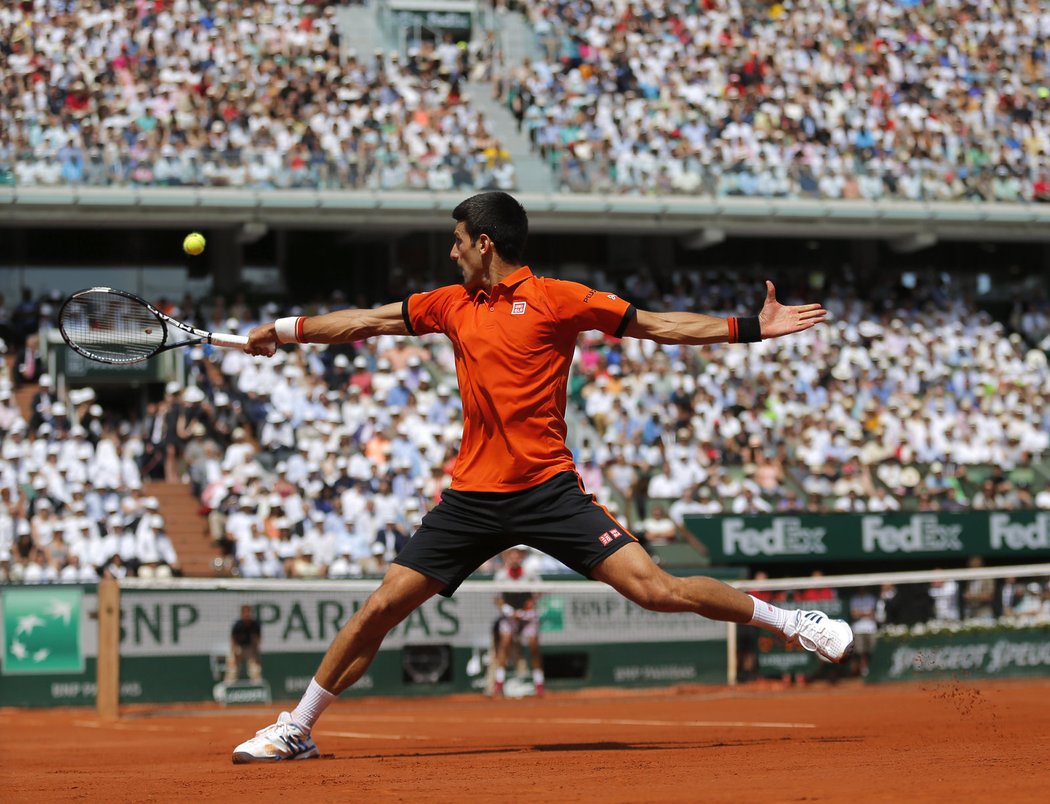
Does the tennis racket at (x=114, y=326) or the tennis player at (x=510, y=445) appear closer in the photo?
the tennis player at (x=510, y=445)

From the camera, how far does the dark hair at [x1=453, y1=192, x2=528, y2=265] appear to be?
7.75 meters

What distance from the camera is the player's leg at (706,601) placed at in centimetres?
748

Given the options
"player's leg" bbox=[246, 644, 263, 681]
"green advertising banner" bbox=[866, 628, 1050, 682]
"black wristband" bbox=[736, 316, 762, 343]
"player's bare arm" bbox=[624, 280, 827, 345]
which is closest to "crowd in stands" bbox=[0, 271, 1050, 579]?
"player's leg" bbox=[246, 644, 263, 681]

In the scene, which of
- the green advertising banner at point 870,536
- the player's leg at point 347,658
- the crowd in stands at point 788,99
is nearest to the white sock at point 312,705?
the player's leg at point 347,658

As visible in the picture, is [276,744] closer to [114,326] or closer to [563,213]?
[114,326]

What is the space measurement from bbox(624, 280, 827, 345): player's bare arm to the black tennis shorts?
2.71 feet

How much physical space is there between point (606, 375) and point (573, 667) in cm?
708

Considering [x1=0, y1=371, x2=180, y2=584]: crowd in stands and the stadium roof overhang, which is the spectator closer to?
[x1=0, y1=371, x2=180, y2=584]: crowd in stands

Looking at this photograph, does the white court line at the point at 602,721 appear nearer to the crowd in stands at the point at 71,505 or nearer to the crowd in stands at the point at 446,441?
the crowd in stands at the point at 446,441

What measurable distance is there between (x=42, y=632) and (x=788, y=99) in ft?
58.8

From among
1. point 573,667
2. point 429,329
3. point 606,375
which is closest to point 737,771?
point 429,329

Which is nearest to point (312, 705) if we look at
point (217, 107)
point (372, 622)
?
point (372, 622)

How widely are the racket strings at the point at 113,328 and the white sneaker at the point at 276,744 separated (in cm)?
219

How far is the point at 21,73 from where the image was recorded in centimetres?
2320
